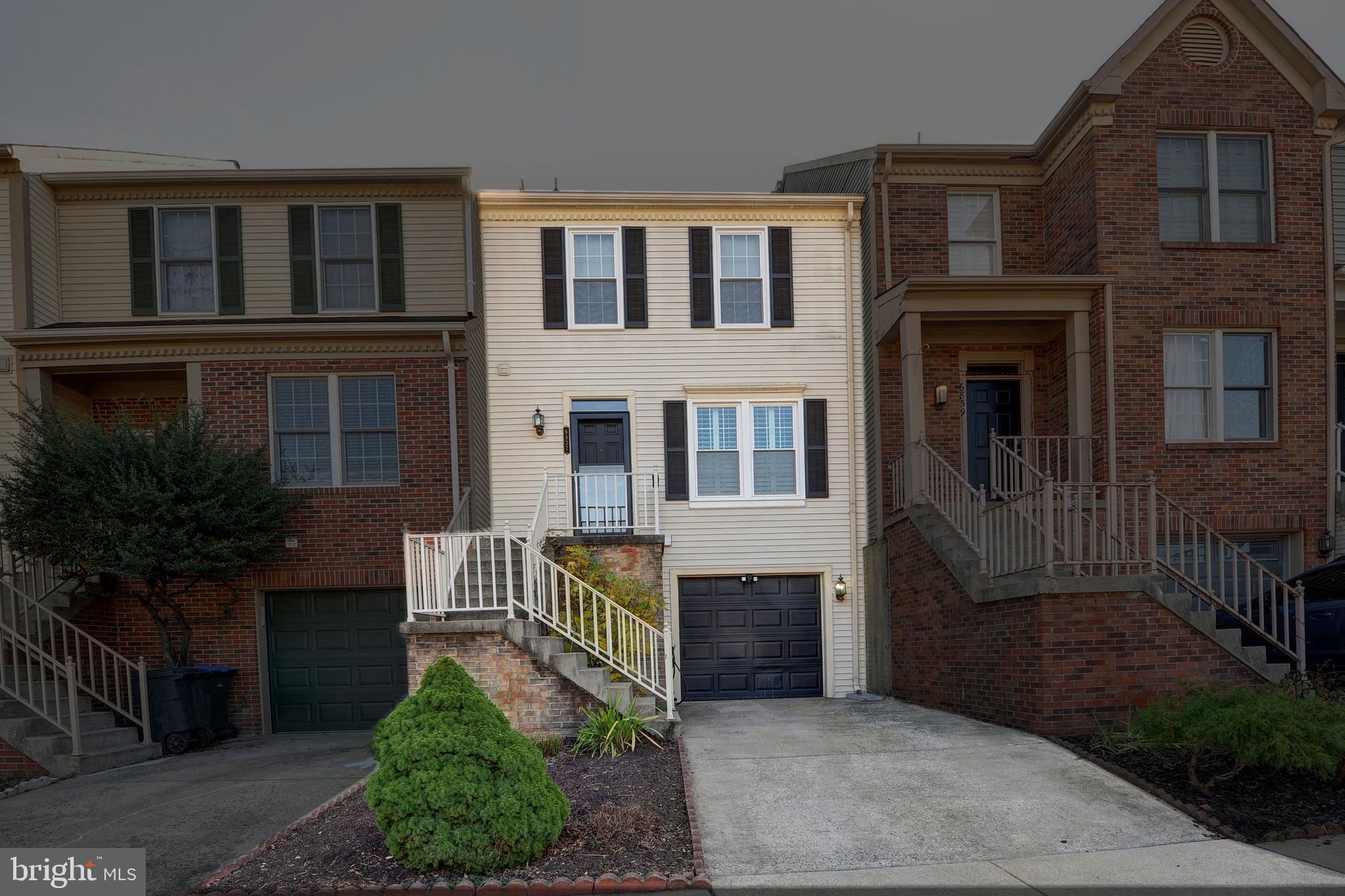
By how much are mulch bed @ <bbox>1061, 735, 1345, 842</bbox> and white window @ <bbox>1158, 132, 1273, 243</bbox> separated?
777 cm

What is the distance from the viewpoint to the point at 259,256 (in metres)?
13.6

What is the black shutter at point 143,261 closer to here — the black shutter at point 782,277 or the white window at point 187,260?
the white window at point 187,260

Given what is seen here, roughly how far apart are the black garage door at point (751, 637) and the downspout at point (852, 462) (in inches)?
19.3

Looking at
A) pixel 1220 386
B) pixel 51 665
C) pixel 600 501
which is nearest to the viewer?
pixel 51 665

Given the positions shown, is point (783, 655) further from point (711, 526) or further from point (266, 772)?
point (266, 772)

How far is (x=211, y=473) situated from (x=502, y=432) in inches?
148

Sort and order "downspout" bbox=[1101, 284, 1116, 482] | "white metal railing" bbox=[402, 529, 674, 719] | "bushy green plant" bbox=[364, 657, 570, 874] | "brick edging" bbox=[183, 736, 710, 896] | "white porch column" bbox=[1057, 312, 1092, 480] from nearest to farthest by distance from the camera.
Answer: "brick edging" bbox=[183, 736, 710, 896] < "bushy green plant" bbox=[364, 657, 570, 874] < "white metal railing" bbox=[402, 529, 674, 719] < "downspout" bbox=[1101, 284, 1116, 482] < "white porch column" bbox=[1057, 312, 1092, 480]

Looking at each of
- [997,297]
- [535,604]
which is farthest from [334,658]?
[997,297]

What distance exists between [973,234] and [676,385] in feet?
16.4

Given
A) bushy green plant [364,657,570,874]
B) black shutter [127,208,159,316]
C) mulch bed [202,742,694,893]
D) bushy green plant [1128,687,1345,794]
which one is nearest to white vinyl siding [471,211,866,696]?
black shutter [127,208,159,316]

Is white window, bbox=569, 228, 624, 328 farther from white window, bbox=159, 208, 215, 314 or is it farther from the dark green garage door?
white window, bbox=159, 208, 215, 314

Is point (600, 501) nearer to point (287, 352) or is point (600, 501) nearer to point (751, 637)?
point (751, 637)

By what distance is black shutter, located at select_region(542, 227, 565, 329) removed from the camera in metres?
13.1

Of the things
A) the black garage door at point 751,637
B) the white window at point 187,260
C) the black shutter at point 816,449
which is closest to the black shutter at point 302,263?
the white window at point 187,260
